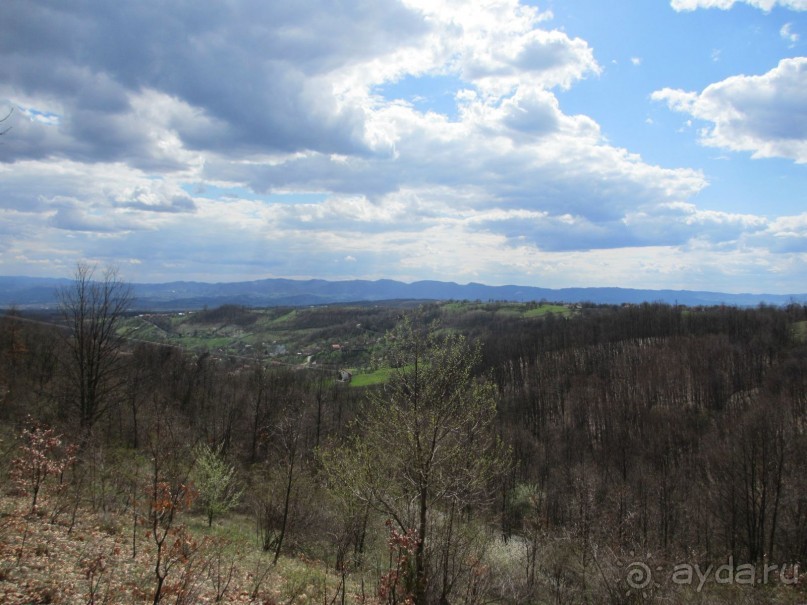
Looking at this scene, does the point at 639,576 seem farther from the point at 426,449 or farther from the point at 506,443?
the point at 506,443

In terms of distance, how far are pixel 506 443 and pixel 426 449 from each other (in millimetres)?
42762

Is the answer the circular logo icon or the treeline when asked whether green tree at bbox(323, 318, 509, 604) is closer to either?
the treeline

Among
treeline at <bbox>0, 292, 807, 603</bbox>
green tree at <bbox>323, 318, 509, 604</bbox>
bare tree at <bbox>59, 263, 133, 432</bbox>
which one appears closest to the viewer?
green tree at <bbox>323, 318, 509, 604</bbox>

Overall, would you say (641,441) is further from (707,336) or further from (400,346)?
(400,346)

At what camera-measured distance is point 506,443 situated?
53.2 m

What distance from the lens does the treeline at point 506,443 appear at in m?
14.8

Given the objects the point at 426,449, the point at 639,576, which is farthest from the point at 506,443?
the point at 426,449

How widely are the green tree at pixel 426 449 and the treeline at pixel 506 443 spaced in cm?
10

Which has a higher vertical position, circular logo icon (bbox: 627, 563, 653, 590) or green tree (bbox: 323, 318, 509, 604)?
green tree (bbox: 323, 318, 509, 604)

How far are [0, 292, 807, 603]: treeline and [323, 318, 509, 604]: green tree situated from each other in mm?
96

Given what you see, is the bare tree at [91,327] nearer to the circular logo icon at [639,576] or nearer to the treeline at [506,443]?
the treeline at [506,443]

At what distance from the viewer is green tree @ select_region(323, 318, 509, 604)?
1350 centimetres

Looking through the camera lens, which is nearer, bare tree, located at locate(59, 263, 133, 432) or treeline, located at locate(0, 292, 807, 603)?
treeline, located at locate(0, 292, 807, 603)

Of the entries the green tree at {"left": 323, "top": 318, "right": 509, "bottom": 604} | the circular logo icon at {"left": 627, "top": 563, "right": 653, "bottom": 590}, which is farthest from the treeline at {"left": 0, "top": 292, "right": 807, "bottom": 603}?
the circular logo icon at {"left": 627, "top": 563, "right": 653, "bottom": 590}
